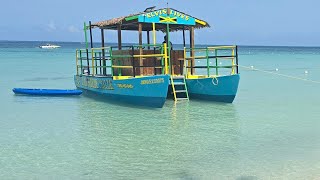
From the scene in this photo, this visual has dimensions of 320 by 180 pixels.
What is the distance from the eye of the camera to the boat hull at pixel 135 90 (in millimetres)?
11359

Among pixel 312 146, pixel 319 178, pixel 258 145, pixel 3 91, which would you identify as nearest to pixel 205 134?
pixel 258 145

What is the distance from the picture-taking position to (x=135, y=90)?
476 inches

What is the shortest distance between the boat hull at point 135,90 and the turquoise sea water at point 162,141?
366 mm

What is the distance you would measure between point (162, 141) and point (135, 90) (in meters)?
4.25

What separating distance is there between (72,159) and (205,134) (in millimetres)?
3190

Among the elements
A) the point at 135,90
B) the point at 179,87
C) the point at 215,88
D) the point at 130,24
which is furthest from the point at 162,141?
the point at 130,24

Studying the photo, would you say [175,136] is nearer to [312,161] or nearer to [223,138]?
[223,138]

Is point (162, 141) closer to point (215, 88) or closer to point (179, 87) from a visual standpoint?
point (215, 88)

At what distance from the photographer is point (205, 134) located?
8672 mm

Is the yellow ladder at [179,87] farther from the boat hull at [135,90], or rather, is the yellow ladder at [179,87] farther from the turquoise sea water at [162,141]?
the boat hull at [135,90]

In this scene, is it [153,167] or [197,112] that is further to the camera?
[197,112]

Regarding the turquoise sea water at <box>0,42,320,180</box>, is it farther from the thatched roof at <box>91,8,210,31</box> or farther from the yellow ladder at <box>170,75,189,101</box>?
the thatched roof at <box>91,8,210,31</box>

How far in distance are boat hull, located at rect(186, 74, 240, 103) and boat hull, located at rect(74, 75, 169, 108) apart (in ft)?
7.06

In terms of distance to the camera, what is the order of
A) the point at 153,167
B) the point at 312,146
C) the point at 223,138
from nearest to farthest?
the point at 153,167, the point at 312,146, the point at 223,138
